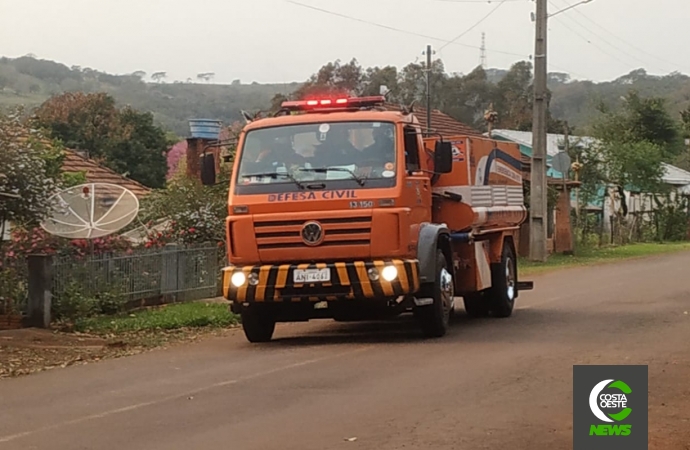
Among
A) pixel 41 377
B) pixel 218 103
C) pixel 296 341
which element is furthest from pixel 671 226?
pixel 218 103

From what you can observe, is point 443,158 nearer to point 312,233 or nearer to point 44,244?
point 312,233

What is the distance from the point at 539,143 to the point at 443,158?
57.3 ft

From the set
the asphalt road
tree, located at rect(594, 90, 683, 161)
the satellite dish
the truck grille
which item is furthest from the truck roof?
tree, located at rect(594, 90, 683, 161)

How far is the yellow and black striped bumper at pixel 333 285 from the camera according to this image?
45.7 feet

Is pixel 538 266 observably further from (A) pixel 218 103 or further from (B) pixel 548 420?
(A) pixel 218 103

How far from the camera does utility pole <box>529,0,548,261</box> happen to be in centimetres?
3209

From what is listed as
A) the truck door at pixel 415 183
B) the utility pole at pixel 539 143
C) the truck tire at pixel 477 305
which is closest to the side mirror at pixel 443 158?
the truck door at pixel 415 183

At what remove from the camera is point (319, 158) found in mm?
14398

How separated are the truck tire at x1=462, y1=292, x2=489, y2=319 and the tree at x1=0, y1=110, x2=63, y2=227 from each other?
6451 millimetres

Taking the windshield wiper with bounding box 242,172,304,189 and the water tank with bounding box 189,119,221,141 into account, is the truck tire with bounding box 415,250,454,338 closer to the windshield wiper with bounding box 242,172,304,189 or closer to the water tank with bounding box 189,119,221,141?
the windshield wiper with bounding box 242,172,304,189

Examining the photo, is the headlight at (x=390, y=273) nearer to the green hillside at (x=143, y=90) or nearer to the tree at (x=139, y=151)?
the tree at (x=139, y=151)

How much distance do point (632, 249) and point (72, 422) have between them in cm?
3389

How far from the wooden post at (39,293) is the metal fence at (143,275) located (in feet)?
1.69

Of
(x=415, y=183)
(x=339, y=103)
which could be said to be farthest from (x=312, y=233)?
(x=339, y=103)
